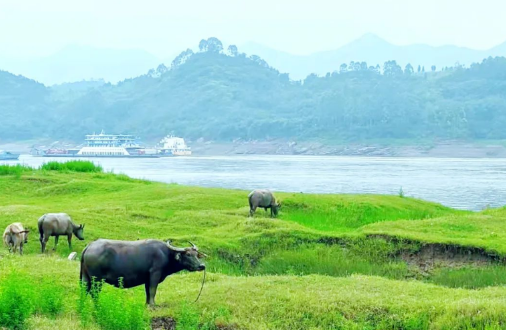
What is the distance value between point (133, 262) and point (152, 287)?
62cm

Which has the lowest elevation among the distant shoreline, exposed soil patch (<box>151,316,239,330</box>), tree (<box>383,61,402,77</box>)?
exposed soil patch (<box>151,316,239,330</box>)

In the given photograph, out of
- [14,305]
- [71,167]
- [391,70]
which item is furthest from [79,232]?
[391,70]

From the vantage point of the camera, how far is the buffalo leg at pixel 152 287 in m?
11.5

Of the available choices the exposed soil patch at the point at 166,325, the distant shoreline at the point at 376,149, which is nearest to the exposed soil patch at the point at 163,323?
the exposed soil patch at the point at 166,325

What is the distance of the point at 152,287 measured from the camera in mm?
11578

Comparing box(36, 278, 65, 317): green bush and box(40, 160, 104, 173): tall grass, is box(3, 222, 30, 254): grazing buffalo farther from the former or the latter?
box(40, 160, 104, 173): tall grass

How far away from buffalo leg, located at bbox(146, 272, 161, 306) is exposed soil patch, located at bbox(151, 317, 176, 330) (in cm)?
40

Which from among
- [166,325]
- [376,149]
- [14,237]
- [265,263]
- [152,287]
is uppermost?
[376,149]

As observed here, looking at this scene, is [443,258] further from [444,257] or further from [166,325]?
[166,325]

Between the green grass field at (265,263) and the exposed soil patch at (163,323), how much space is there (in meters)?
0.08

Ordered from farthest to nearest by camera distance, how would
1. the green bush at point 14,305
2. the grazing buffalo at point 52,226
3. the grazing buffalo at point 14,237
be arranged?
the grazing buffalo at point 52,226, the grazing buffalo at point 14,237, the green bush at point 14,305

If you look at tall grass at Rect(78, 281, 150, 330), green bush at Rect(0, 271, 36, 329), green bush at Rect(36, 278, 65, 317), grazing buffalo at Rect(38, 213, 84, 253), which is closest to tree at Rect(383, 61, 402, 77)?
grazing buffalo at Rect(38, 213, 84, 253)

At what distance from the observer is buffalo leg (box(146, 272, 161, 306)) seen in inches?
453

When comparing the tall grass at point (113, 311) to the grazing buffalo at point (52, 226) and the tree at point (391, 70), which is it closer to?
the grazing buffalo at point (52, 226)
